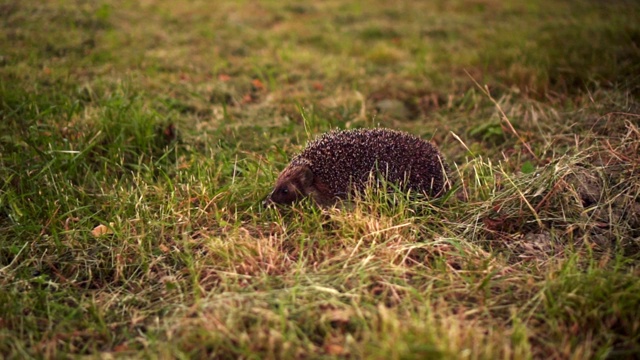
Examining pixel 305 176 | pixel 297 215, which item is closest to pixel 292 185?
pixel 305 176

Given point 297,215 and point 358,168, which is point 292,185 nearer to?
point 297,215

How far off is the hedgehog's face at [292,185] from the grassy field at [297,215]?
0.51 feet

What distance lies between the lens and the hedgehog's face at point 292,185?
3736 millimetres

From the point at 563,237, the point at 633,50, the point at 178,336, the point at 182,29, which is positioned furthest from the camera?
the point at 182,29

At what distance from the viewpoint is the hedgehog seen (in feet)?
12.3

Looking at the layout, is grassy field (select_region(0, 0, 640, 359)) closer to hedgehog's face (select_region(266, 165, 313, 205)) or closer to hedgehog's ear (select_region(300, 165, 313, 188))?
hedgehog's face (select_region(266, 165, 313, 205))

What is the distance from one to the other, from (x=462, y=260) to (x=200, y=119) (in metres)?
3.35

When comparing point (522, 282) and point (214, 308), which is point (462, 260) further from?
point (214, 308)

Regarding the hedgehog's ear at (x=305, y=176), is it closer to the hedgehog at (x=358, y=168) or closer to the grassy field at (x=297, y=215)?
the hedgehog at (x=358, y=168)

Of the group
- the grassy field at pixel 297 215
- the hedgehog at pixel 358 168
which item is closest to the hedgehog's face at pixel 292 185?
the hedgehog at pixel 358 168

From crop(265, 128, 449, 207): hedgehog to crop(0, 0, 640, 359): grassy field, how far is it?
0.19 metres

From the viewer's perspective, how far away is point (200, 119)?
5449 mm

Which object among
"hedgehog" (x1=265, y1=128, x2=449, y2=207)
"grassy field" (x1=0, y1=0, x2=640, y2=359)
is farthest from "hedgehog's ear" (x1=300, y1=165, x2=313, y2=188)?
"grassy field" (x1=0, y1=0, x2=640, y2=359)

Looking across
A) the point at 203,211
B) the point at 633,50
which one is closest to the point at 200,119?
the point at 203,211
